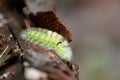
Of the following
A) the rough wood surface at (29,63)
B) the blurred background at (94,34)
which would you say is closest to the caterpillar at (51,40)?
the rough wood surface at (29,63)

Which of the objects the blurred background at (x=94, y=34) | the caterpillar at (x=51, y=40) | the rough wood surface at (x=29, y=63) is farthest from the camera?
the blurred background at (x=94, y=34)

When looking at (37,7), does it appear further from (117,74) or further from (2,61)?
(117,74)

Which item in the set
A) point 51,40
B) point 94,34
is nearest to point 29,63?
point 51,40

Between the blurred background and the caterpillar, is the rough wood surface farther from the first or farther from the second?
the blurred background

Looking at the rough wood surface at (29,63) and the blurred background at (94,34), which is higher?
the blurred background at (94,34)

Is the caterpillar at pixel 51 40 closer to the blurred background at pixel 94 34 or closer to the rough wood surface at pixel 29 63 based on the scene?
the rough wood surface at pixel 29 63

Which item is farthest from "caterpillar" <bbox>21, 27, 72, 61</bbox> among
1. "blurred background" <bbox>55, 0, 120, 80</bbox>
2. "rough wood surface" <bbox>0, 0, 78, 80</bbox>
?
"blurred background" <bbox>55, 0, 120, 80</bbox>

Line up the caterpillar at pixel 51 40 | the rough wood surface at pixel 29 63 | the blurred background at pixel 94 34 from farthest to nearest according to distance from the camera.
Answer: the blurred background at pixel 94 34, the caterpillar at pixel 51 40, the rough wood surface at pixel 29 63

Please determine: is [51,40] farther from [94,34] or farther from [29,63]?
[94,34]
